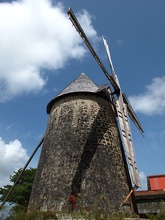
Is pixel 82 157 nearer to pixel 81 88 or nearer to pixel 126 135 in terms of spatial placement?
pixel 126 135

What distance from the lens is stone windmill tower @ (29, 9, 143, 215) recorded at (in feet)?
24.7

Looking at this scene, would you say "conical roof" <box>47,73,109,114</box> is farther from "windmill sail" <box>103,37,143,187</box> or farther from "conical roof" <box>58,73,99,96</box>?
"windmill sail" <box>103,37,143,187</box>

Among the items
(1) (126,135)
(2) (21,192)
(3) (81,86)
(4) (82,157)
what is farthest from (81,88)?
(2) (21,192)

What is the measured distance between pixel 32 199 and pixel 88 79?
5604 millimetres

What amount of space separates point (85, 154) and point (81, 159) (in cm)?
23

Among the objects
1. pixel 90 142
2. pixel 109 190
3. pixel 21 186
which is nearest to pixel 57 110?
pixel 90 142

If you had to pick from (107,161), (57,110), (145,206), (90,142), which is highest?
(57,110)

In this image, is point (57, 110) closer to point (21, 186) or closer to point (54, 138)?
point (54, 138)

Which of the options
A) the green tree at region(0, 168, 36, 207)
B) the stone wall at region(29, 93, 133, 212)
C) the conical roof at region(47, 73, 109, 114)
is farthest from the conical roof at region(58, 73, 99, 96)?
the green tree at region(0, 168, 36, 207)

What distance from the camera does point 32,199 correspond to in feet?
27.2

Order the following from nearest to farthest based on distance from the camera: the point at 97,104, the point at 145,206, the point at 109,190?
the point at 109,190 → the point at 145,206 → the point at 97,104

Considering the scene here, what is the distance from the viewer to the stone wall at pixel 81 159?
749 cm

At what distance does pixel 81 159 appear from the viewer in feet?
26.2

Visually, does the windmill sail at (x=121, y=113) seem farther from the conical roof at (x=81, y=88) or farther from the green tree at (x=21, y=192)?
the green tree at (x=21, y=192)
